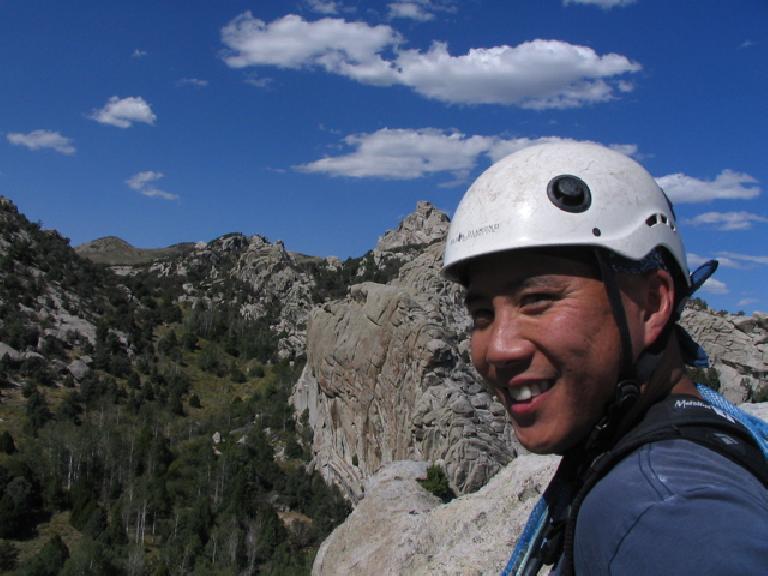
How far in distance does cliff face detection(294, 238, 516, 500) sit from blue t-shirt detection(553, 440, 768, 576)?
83.8ft

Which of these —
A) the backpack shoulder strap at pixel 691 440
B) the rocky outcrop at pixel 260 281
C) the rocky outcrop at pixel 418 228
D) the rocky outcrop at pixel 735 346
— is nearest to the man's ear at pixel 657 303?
the backpack shoulder strap at pixel 691 440

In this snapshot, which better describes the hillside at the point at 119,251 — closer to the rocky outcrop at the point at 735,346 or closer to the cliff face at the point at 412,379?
the cliff face at the point at 412,379

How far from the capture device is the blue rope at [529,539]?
97.3 inches

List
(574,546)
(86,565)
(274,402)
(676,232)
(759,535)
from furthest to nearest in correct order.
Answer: (274,402)
(86,565)
(676,232)
(574,546)
(759,535)

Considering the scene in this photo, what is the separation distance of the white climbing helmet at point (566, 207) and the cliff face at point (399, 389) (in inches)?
988

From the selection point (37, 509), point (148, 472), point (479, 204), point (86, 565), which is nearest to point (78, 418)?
point (148, 472)

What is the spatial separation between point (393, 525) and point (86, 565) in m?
34.5

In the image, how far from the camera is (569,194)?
6.70ft

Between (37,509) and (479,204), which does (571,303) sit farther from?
(37,509)

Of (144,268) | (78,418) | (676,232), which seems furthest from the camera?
(144,268)

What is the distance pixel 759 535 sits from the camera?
1.29 metres

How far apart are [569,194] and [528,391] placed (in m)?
0.57

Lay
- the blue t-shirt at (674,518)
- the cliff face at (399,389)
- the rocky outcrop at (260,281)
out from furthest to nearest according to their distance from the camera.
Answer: the rocky outcrop at (260,281) → the cliff face at (399,389) → the blue t-shirt at (674,518)

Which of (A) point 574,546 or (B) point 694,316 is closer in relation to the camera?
(A) point 574,546
